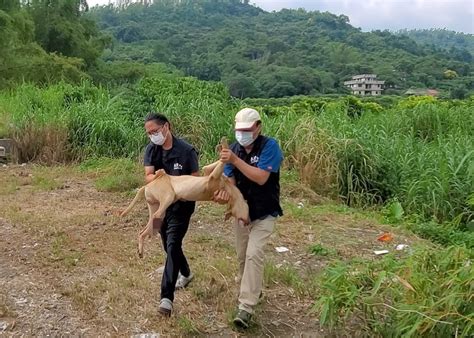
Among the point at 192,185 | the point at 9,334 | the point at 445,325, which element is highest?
the point at 192,185

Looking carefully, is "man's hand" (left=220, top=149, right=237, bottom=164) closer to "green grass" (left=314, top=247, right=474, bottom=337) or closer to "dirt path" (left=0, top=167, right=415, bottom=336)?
Result: "green grass" (left=314, top=247, right=474, bottom=337)

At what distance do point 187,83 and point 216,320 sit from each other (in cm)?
751

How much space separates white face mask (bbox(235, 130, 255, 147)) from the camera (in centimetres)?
344

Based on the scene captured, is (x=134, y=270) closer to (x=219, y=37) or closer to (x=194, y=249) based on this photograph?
(x=194, y=249)

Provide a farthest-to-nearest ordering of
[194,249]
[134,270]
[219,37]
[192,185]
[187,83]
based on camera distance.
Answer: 1. [219,37]
2. [187,83]
3. [194,249]
4. [134,270]
5. [192,185]

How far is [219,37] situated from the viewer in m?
48.7

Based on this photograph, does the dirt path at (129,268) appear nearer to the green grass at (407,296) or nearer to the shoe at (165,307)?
the shoe at (165,307)

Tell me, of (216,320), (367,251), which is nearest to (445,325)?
(216,320)

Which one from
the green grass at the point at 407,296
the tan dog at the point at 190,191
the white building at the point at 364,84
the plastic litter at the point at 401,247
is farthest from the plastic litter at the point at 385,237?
the white building at the point at 364,84

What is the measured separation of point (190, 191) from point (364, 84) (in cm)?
2804

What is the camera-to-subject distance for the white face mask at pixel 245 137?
3.44m

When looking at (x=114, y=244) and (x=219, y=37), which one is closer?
(x=114, y=244)

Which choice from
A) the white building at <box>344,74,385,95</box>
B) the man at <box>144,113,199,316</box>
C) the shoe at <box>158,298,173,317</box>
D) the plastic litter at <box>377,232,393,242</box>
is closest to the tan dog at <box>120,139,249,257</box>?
the man at <box>144,113,199,316</box>

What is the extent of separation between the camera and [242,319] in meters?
3.65
